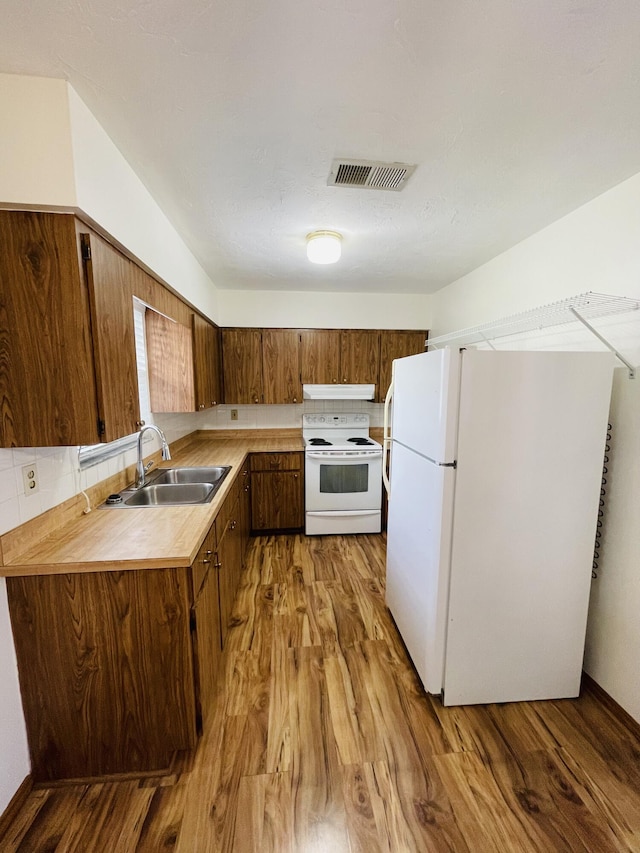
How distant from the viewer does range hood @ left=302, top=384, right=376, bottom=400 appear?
3.70 metres

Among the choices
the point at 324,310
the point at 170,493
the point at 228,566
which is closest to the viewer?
the point at 228,566

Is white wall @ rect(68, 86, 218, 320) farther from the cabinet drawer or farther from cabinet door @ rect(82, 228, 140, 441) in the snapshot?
the cabinet drawer

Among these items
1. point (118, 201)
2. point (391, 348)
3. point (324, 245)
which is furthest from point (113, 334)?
point (391, 348)

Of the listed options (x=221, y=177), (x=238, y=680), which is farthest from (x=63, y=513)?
(x=221, y=177)

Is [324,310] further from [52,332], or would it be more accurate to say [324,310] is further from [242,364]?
[52,332]

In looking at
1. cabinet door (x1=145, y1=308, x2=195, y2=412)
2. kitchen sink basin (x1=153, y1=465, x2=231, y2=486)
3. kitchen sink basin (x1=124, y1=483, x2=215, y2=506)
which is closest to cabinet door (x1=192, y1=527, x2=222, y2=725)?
kitchen sink basin (x1=124, y1=483, x2=215, y2=506)

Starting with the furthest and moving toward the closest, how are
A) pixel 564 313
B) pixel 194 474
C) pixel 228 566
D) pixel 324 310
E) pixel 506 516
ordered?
pixel 324 310, pixel 194 474, pixel 228 566, pixel 564 313, pixel 506 516

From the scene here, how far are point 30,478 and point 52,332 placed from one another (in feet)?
1.94

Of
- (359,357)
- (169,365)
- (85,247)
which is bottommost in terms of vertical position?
(169,365)

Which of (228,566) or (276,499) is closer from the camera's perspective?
(228,566)

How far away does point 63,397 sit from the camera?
126 centimetres

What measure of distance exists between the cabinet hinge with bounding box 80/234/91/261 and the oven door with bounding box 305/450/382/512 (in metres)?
2.39

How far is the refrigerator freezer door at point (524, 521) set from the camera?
1534mm

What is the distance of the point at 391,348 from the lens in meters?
3.81
